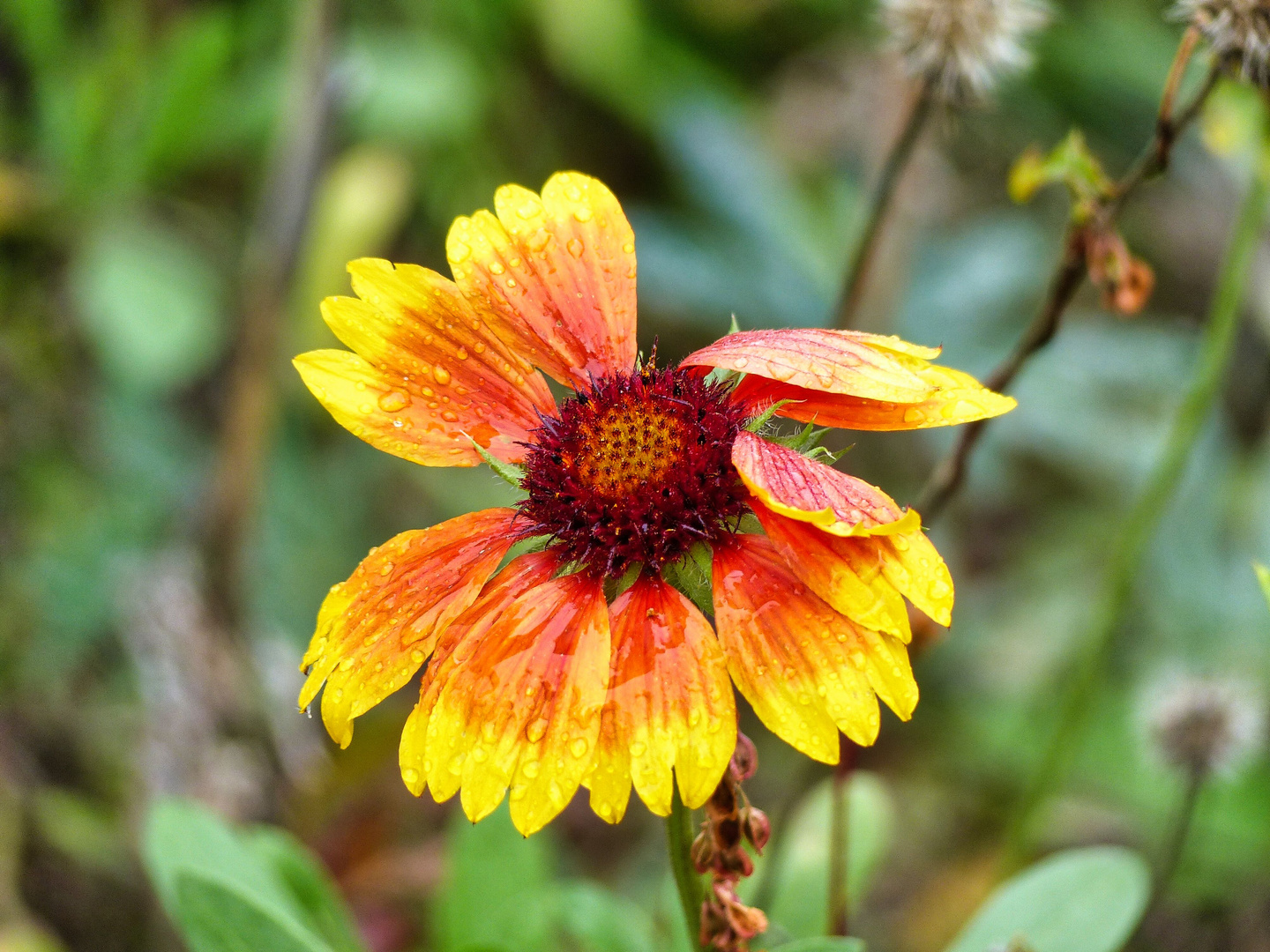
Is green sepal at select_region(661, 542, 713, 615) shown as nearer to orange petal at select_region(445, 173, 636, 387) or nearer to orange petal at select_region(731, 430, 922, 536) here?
orange petal at select_region(731, 430, 922, 536)

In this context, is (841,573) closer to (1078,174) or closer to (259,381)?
(1078,174)

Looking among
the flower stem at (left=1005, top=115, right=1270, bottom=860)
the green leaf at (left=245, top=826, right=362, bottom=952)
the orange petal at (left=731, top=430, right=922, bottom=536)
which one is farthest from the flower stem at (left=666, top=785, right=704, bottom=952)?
the flower stem at (left=1005, top=115, right=1270, bottom=860)

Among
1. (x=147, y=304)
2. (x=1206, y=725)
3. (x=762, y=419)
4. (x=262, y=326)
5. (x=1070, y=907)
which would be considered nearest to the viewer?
(x=762, y=419)

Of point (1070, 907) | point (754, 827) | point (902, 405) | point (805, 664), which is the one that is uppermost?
point (902, 405)

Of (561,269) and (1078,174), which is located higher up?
(1078,174)

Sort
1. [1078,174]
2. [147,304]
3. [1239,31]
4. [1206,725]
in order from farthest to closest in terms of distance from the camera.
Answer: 1. [147,304]
2. [1206,725]
3. [1078,174]
4. [1239,31]

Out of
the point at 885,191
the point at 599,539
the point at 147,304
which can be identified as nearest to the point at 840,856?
the point at 599,539
